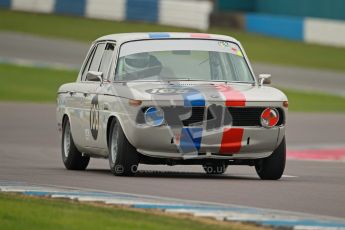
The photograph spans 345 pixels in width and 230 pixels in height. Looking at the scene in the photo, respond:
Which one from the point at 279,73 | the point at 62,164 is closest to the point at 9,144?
the point at 62,164

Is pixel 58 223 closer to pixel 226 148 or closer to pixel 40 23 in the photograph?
pixel 226 148

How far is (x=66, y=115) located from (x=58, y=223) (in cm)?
577

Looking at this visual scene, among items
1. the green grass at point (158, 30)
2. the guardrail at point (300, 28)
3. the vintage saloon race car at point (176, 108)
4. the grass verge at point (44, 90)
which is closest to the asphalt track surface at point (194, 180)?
the vintage saloon race car at point (176, 108)

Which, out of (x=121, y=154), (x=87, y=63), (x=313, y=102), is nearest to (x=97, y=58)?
(x=87, y=63)

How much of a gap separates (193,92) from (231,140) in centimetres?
56

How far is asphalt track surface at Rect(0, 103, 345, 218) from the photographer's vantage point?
32.8ft

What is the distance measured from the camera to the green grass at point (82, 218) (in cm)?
809

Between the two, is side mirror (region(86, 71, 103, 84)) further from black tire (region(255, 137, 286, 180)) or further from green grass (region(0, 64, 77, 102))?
green grass (region(0, 64, 77, 102))

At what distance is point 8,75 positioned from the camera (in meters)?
30.0

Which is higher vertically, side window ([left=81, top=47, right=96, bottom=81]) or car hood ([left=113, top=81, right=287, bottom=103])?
car hood ([left=113, top=81, right=287, bottom=103])

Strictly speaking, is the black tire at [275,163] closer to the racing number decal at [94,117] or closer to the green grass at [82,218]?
the racing number decal at [94,117]

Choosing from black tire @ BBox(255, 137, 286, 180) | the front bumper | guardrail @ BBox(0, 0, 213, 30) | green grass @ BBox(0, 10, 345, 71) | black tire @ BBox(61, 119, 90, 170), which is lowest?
green grass @ BBox(0, 10, 345, 71)

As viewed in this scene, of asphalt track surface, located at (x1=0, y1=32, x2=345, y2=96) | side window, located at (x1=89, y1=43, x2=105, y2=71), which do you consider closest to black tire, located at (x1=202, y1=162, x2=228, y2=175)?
side window, located at (x1=89, y1=43, x2=105, y2=71)

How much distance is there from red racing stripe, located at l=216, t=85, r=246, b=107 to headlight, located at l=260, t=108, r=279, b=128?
10.4 inches
